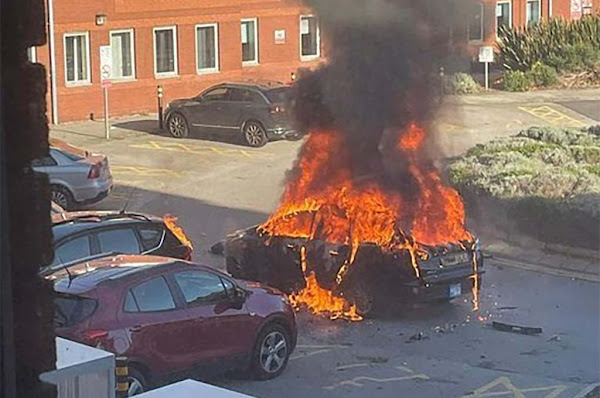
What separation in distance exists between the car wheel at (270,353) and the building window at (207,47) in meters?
4.19

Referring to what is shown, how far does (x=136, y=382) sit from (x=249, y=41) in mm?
4953

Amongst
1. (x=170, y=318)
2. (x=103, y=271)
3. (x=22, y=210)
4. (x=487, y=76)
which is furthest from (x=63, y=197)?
(x=22, y=210)

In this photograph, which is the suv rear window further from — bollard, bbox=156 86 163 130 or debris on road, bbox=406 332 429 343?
bollard, bbox=156 86 163 130

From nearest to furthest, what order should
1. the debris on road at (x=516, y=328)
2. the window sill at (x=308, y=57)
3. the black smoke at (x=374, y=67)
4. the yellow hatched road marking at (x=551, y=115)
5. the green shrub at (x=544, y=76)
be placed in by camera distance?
the debris on road at (x=516, y=328), the black smoke at (x=374, y=67), the window sill at (x=308, y=57), the green shrub at (x=544, y=76), the yellow hatched road marking at (x=551, y=115)

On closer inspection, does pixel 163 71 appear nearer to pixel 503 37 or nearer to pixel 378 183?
pixel 378 183

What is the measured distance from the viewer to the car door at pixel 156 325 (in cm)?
587

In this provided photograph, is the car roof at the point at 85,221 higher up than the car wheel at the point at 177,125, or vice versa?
the car wheel at the point at 177,125

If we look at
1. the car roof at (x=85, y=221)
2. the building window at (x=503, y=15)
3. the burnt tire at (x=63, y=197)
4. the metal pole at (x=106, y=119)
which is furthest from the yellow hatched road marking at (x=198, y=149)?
the car roof at (x=85, y=221)

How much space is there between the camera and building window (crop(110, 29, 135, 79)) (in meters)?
10.5

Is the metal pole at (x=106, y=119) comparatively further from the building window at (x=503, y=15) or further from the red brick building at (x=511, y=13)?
the building window at (x=503, y=15)

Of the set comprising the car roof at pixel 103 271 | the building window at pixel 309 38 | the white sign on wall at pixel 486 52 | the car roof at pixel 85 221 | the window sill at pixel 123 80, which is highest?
the building window at pixel 309 38

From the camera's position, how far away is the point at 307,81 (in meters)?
9.74

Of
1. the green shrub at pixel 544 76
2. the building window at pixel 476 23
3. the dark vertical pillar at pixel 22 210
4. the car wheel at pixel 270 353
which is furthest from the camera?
the green shrub at pixel 544 76

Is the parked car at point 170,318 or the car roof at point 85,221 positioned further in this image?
the car roof at point 85,221
